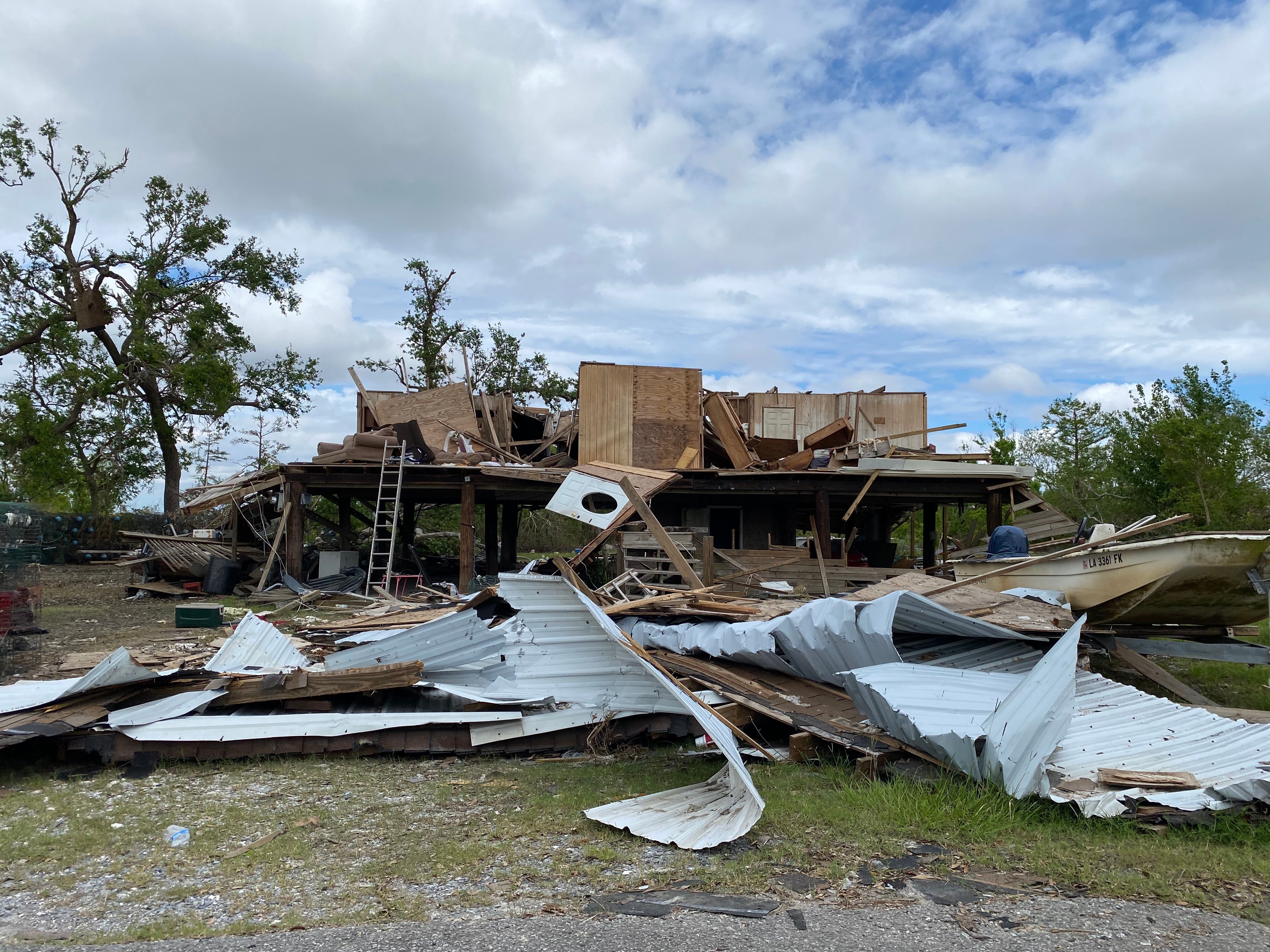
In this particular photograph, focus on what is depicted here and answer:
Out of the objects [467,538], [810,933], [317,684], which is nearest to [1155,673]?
[810,933]

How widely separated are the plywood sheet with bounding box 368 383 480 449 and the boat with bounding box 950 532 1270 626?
11.6 m

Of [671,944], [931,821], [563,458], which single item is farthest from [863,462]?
[671,944]

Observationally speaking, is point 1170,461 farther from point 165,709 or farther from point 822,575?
point 165,709

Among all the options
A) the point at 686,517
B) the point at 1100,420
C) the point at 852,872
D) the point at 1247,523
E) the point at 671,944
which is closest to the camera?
the point at 671,944

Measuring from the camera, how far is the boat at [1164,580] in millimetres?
7594

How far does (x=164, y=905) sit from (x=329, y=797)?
1.60m

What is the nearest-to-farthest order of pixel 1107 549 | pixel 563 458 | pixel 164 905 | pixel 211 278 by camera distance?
pixel 164 905
pixel 1107 549
pixel 563 458
pixel 211 278

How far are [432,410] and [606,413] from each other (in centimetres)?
399

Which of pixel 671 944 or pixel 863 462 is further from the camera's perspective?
pixel 863 462

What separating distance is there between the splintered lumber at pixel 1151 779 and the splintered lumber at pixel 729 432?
1231 cm

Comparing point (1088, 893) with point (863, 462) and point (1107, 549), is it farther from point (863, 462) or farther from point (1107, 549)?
point (863, 462)

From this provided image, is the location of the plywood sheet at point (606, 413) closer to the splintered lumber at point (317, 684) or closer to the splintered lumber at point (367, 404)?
the splintered lumber at point (367, 404)

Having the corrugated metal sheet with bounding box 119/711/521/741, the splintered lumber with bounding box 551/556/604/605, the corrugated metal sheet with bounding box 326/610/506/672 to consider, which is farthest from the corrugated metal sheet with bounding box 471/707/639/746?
the splintered lumber with bounding box 551/556/604/605

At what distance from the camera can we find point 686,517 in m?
19.2
